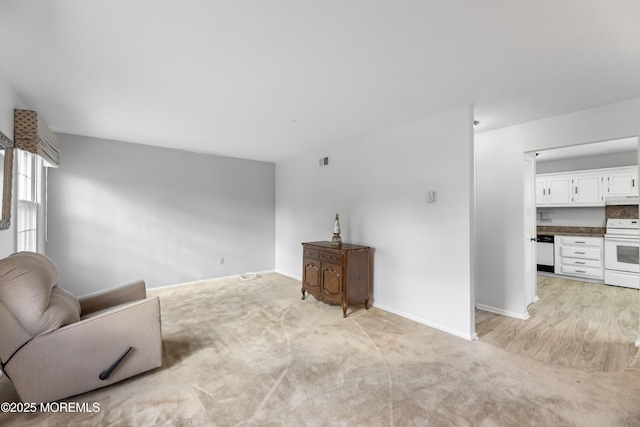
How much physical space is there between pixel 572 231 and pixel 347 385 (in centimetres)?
594

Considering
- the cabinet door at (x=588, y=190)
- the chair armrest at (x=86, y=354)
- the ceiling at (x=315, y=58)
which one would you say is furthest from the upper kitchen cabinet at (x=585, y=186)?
the chair armrest at (x=86, y=354)

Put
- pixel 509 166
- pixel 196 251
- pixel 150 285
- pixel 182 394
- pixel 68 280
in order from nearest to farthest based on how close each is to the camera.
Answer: pixel 182 394 < pixel 509 166 < pixel 68 280 < pixel 150 285 < pixel 196 251

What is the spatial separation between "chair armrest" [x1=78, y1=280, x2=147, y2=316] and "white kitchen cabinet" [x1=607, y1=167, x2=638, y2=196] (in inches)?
291

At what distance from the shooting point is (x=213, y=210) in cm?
528

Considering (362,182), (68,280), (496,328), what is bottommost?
(496,328)

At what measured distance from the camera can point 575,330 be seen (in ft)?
10.2

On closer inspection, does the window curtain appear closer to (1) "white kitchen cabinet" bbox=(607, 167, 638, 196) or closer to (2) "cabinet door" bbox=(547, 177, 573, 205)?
(2) "cabinet door" bbox=(547, 177, 573, 205)

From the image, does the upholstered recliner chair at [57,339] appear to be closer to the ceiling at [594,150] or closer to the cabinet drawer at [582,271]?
the ceiling at [594,150]

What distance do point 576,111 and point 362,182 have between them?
244 cm

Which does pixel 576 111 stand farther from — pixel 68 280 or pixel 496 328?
pixel 68 280

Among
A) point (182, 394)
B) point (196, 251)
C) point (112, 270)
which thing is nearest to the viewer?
point (182, 394)

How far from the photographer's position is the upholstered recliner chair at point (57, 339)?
1.76m

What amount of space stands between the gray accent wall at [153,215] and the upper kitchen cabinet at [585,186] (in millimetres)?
5652

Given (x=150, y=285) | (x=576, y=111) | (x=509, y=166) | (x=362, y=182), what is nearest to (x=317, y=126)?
(x=362, y=182)
